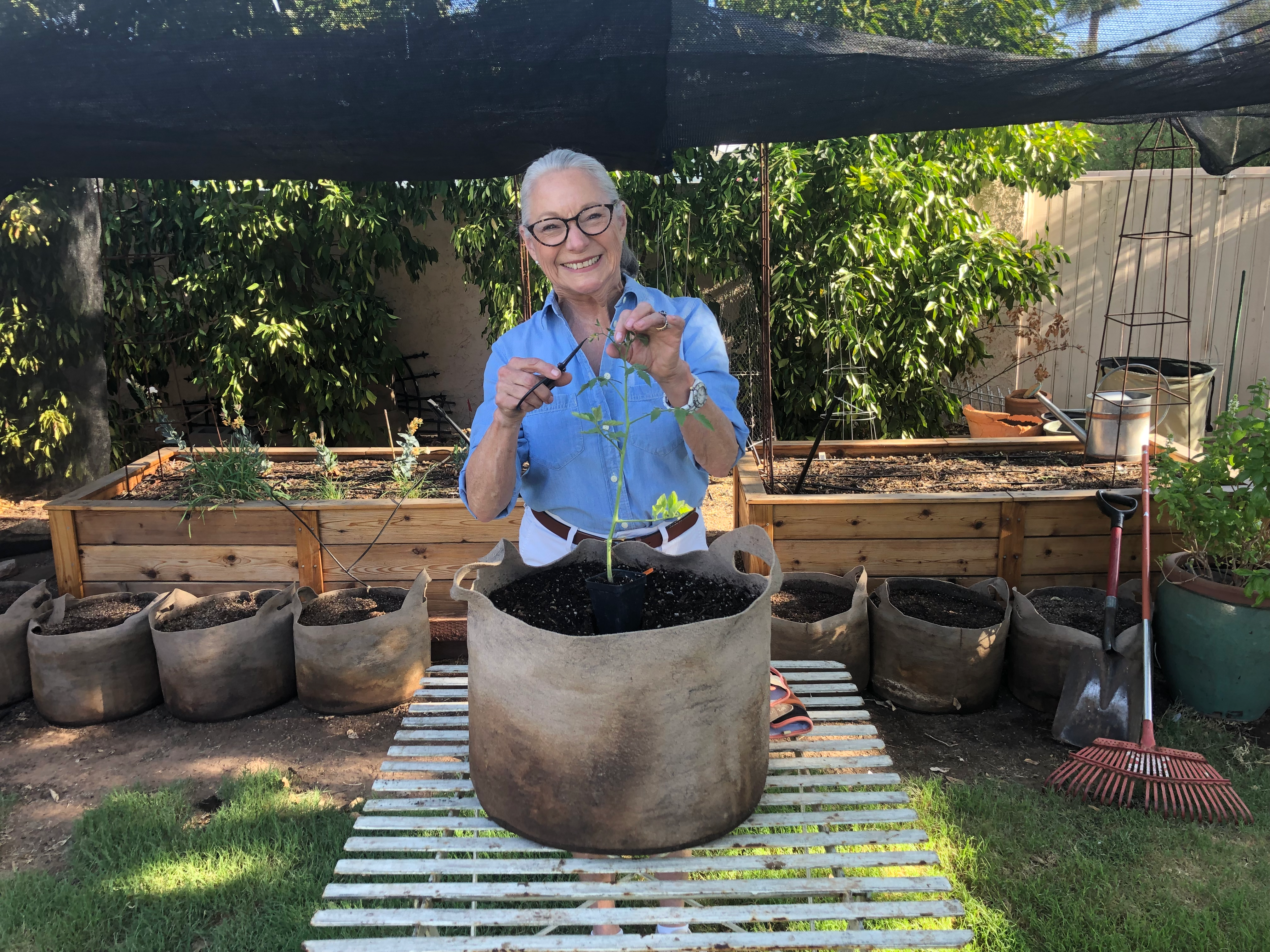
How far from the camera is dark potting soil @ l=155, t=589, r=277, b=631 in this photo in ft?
10.3

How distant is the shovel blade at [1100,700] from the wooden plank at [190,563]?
2.76 meters

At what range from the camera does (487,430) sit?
1.55 metres

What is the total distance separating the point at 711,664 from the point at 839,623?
1.90 meters

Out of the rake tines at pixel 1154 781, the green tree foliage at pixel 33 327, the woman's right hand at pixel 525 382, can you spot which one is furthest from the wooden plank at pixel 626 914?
the green tree foliage at pixel 33 327

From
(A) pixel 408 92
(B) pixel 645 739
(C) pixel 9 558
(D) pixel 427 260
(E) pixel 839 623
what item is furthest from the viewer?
(D) pixel 427 260

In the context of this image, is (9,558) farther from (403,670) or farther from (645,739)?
(645,739)

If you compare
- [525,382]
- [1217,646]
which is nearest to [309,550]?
[525,382]

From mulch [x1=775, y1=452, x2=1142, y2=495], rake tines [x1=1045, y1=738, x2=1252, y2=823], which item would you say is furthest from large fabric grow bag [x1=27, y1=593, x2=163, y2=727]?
rake tines [x1=1045, y1=738, x2=1252, y2=823]

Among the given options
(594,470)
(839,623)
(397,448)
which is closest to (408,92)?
(594,470)

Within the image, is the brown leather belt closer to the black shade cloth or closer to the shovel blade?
the black shade cloth

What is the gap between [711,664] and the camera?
1188 mm

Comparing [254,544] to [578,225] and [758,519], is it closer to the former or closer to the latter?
[758,519]

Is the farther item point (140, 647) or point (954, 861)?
point (140, 647)

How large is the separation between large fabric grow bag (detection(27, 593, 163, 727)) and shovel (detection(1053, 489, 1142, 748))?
3083 mm
